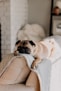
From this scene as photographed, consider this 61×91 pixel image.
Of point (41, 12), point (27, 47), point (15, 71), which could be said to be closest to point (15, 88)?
point (15, 71)

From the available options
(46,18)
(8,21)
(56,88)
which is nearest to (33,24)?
(46,18)

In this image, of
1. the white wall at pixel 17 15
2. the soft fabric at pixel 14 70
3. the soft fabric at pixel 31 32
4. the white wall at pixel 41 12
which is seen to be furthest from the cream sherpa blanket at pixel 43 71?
the white wall at pixel 41 12

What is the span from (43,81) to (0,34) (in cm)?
290

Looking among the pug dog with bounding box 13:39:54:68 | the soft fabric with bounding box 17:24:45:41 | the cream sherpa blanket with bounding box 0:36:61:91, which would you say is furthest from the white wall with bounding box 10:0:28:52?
the cream sherpa blanket with bounding box 0:36:61:91

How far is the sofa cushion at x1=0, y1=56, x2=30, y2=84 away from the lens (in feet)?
4.50

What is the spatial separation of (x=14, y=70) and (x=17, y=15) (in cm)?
315

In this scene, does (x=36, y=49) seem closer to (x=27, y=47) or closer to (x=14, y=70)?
(x=27, y=47)

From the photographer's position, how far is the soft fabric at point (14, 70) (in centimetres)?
137

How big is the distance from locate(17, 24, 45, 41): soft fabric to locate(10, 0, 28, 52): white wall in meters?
0.13

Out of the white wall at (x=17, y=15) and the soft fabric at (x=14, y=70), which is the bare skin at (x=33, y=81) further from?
the white wall at (x=17, y=15)

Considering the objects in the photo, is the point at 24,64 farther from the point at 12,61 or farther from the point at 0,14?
the point at 0,14

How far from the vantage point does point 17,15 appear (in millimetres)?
4402

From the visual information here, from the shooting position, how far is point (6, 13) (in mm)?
4090

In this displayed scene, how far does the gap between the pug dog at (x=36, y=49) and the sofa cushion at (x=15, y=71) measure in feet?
0.25
